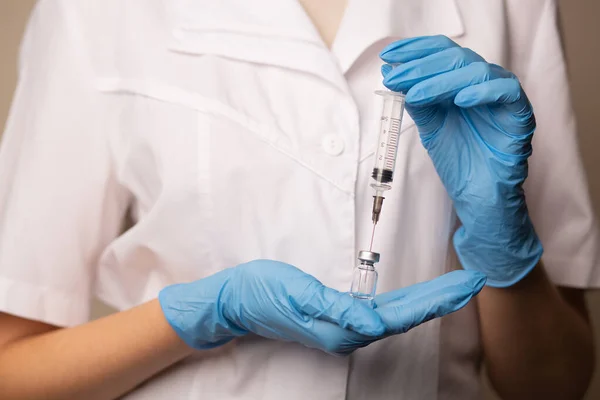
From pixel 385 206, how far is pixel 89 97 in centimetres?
42

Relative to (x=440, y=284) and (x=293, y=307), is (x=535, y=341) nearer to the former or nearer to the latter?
(x=440, y=284)

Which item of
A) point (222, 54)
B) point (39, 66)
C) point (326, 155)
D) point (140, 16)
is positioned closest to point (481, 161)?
point (326, 155)

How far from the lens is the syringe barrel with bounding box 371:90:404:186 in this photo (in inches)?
34.8

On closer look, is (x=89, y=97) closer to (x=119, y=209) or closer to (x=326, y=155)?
(x=119, y=209)

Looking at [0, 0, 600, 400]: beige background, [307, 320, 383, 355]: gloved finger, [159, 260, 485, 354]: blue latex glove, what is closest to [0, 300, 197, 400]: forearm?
[159, 260, 485, 354]: blue latex glove

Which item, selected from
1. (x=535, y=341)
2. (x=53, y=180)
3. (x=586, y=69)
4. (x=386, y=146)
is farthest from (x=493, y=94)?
(x=586, y=69)

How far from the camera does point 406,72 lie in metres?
0.87

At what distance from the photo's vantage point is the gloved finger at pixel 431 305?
81 cm

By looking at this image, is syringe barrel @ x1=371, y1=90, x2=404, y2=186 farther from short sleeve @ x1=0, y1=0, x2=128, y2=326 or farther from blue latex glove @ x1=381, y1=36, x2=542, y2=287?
short sleeve @ x1=0, y1=0, x2=128, y2=326

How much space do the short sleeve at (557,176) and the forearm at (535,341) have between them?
0.06 metres

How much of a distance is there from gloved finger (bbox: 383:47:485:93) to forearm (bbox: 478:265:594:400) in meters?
0.31

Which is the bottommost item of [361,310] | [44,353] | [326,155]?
[44,353]

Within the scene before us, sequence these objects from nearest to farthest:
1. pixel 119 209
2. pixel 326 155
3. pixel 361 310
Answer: pixel 361 310 < pixel 326 155 < pixel 119 209

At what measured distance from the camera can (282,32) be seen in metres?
0.96
